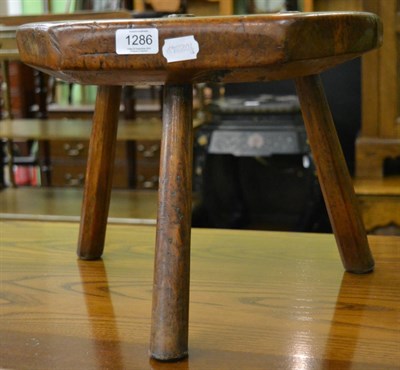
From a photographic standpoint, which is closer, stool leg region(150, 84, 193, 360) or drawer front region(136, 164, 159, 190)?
stool leg region(150, 84, 193, 360)

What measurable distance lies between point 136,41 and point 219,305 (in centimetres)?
38

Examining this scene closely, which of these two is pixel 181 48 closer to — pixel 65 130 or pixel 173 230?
pixel 173 230

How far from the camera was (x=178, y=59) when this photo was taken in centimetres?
80

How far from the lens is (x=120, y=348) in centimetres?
90

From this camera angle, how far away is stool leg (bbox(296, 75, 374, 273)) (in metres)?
1.03

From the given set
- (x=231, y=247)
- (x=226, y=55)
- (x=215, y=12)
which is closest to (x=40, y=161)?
(x=215, y=12)

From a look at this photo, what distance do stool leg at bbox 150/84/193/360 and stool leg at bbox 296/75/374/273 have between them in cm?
22

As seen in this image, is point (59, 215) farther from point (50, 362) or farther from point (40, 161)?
point (50, 362)

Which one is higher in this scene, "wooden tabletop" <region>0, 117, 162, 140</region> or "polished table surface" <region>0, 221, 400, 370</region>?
"polished table surface" <region>0, 221, 400, 370</region>

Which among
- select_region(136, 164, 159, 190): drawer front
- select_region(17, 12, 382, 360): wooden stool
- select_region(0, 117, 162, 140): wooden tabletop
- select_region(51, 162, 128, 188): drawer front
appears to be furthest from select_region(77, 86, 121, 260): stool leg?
select_region(51, 162, 128, 188): drawer front

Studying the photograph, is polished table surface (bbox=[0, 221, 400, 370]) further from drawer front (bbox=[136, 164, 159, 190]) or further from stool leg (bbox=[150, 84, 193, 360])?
drawer front (bbox=[136, 164, 159, 190])

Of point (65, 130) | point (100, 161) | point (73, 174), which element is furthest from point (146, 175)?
point (100, 161)

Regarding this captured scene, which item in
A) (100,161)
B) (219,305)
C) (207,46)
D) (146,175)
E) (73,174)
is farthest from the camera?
(73,174)

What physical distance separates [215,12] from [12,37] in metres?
0.89
